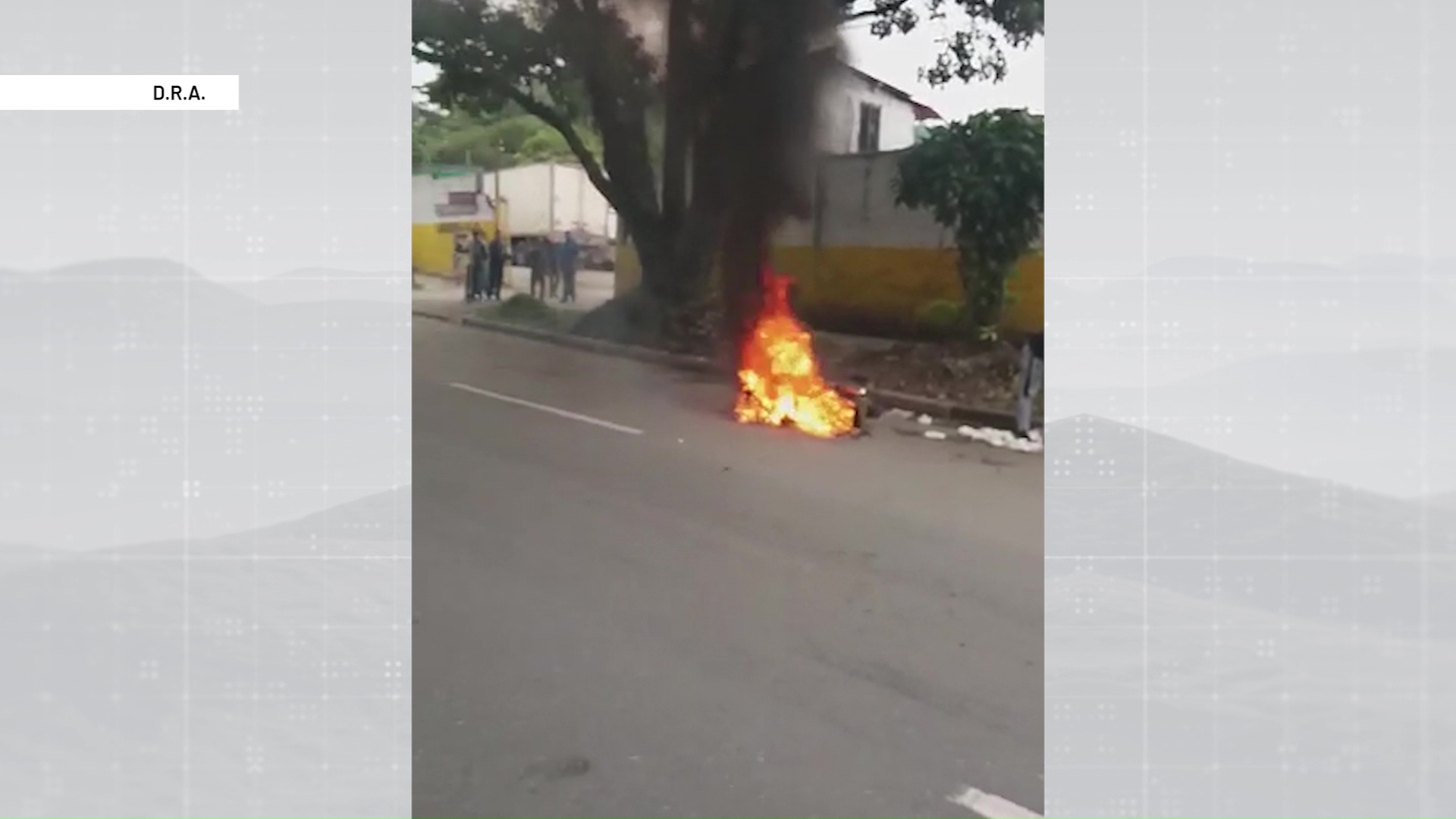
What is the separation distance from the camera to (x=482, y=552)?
261cm

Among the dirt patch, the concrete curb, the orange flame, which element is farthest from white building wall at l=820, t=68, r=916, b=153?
the concrete curb

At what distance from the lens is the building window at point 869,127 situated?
2.78 m

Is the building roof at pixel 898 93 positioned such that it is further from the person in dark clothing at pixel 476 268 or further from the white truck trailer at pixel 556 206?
the person in dark clothing at pixel 476 268

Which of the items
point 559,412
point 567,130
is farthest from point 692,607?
point 567,130

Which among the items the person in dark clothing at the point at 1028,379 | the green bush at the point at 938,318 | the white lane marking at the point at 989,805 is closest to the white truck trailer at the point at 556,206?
the green bush at the point at 938,318

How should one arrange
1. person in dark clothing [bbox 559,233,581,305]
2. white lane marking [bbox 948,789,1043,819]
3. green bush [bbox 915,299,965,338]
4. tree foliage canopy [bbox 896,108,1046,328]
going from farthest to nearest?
green bush [bbox 915,299,965,338] → person in dark clothing [bbox 559,233,581,305] → tree foliage canopy [bbox 896,108,1046,328] → white lane marking [bbox 948,789,1043,819]

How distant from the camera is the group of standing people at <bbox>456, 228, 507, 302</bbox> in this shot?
2.66 m

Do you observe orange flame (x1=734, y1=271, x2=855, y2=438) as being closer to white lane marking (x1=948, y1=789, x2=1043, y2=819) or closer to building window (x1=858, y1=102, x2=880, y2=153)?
building window (x1=858, y1=102, x2=880, y2=153)

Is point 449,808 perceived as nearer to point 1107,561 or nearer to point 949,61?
point 1107,561

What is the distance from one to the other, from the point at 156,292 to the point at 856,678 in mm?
1774

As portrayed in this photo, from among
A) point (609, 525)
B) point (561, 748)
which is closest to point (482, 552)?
point (609, 525)

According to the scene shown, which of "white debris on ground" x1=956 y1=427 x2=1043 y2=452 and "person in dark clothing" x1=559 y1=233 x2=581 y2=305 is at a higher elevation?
"person in dark clothing" x1=559 y1=233 x2=581 y2=305

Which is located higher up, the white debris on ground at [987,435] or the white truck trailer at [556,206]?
the white truck trailer at [556,206]

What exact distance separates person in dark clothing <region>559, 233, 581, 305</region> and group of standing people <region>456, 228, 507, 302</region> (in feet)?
0.54
